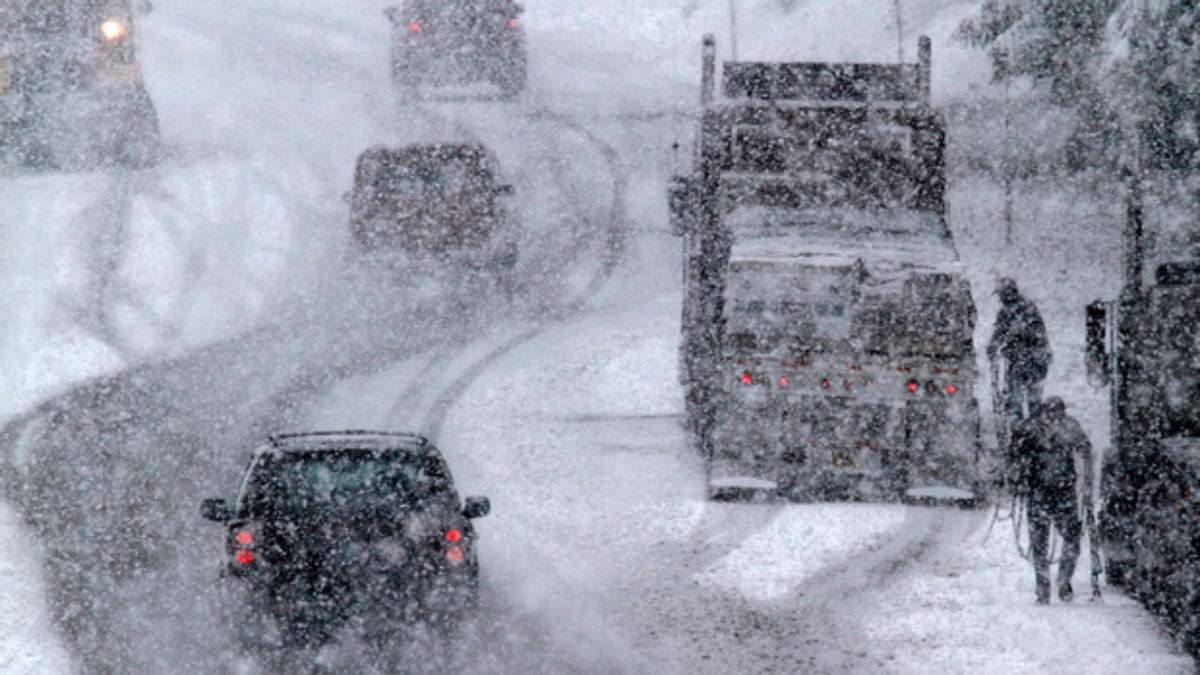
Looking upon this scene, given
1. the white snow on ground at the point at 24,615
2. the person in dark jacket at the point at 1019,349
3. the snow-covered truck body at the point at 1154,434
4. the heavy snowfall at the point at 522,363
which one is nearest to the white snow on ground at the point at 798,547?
the heavy snowfall at the point at 522,363

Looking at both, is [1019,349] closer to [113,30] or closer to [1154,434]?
[1154,434]

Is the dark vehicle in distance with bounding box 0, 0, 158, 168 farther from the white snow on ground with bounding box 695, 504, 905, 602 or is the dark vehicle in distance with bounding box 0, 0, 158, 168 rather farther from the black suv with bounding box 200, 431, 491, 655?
the black suv with bounding box 200, 431, 491, 655

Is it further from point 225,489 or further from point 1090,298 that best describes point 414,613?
point 1090,298

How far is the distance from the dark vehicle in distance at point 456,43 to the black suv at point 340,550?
70.2 ft

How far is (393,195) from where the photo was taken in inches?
908

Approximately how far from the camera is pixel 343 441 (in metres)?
11.4

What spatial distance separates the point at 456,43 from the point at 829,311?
1750 cm

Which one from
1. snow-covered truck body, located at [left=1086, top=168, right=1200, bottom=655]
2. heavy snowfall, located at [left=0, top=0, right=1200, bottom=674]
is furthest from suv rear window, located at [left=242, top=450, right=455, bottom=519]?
snow-covered truck body, located at [left=1086, top=168, right=1200, bottom=655]

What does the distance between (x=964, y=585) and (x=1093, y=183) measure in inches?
468

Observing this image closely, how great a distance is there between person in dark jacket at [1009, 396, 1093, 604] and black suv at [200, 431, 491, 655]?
3.93 metres

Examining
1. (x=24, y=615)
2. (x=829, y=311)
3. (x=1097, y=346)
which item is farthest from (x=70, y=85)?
(x=1097, y=346)

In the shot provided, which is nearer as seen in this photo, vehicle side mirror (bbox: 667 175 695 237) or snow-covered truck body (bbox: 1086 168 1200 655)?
snow-covered truck body (bbox: 1086 168 1200 655)

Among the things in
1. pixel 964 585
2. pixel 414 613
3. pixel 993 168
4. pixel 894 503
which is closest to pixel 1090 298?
pixel 993 168

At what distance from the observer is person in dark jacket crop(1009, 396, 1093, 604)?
1219 centimetres
